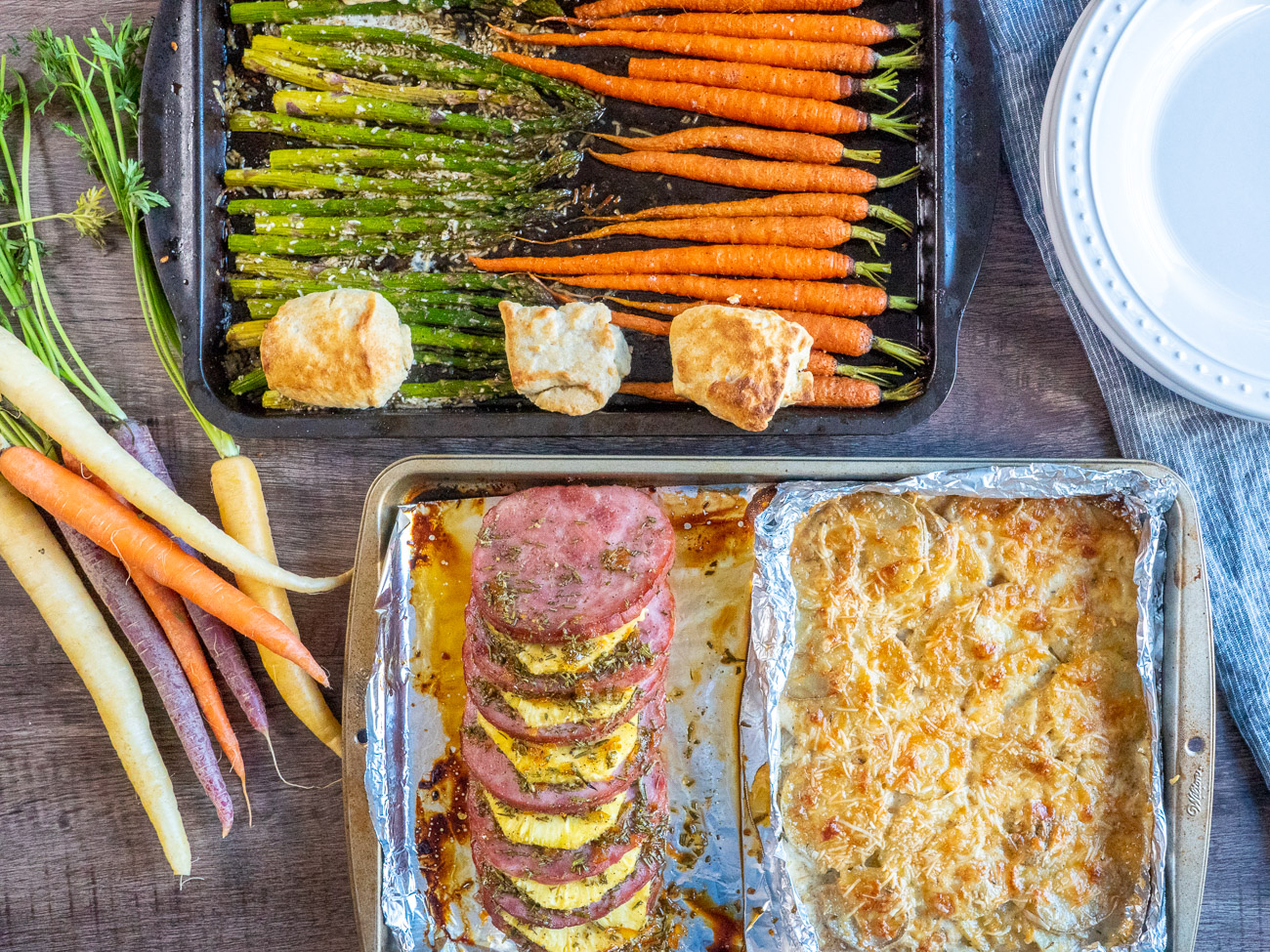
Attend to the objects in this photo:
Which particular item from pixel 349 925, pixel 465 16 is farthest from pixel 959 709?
pixel 465 16

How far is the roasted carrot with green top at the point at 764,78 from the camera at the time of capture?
336cm

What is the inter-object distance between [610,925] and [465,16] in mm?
4089

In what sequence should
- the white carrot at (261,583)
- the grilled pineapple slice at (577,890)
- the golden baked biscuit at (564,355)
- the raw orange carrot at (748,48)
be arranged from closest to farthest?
the grilled pineapple slice at (577,890) < the golden baked biscuit at (564,355) < the raw orange carrot at (748,48) < the white carrot at (261,583)

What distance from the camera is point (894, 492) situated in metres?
3.23

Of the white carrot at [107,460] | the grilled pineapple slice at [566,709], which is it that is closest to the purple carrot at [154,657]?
the white carrot at [107,460]

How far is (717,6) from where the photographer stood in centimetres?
345

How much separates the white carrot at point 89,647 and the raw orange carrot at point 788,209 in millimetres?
3039

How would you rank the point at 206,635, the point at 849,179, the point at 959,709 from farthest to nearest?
the point at 206,635, the point at 849,179, the point at 959,709

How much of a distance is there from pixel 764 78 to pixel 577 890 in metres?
3.53

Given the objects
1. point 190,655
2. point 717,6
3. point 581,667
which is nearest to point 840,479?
point 581,667

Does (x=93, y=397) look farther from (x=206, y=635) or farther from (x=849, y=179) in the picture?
(x=849, y=179)

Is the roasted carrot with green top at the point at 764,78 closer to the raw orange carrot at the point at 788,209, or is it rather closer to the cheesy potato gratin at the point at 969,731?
the raw orange carrot at the point at 788,209

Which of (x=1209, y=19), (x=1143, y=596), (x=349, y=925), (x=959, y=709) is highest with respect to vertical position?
(x=1209, y=19)

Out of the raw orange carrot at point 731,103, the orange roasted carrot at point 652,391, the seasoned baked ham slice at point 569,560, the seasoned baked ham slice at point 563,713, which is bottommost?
the seasoned baked ham slice at point 563,713
